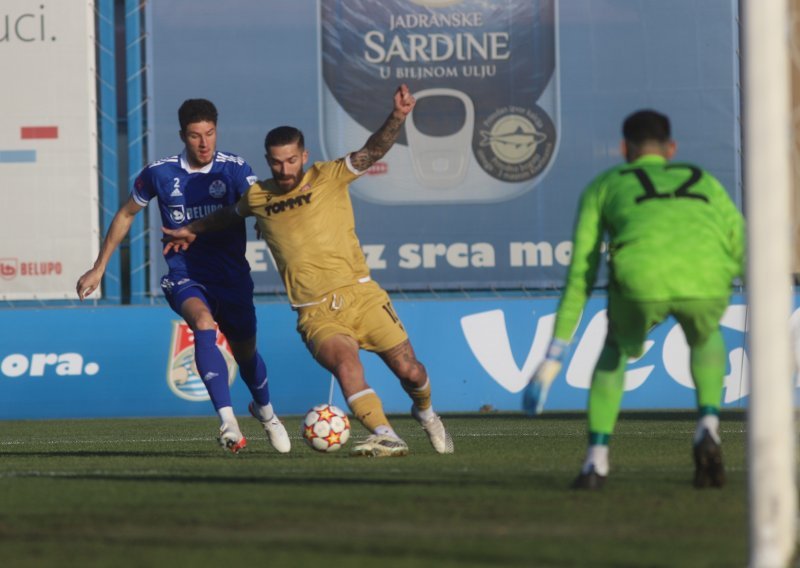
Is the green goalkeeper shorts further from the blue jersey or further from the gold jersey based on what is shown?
the blue jersey

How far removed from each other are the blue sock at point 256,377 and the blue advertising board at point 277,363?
5.26 m

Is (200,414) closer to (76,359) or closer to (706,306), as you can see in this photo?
(76,359)

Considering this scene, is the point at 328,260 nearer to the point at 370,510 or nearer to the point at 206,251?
the point at 206,251

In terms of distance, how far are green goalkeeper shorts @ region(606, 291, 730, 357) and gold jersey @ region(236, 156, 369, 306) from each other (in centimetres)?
250

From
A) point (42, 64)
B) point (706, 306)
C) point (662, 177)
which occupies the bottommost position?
point (706, 306)

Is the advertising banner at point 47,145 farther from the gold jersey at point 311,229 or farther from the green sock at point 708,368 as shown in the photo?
the green sock at point 708,368

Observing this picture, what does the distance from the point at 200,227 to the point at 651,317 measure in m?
3.81

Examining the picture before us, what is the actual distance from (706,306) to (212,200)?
4.27 metres

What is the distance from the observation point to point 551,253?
16391 mm

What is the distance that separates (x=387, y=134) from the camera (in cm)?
848

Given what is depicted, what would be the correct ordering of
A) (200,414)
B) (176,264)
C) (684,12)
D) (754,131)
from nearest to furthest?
(754,131) → (176,264) → (200,414) → (684,12)

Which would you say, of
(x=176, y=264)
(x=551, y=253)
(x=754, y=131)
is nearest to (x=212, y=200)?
(x=176, y=264)

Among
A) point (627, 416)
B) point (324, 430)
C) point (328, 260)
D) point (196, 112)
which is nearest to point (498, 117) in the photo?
point (627, 416)

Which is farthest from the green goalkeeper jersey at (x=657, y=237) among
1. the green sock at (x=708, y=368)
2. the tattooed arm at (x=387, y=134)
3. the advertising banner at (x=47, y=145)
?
the advertising banner at (x=47, y=145)
